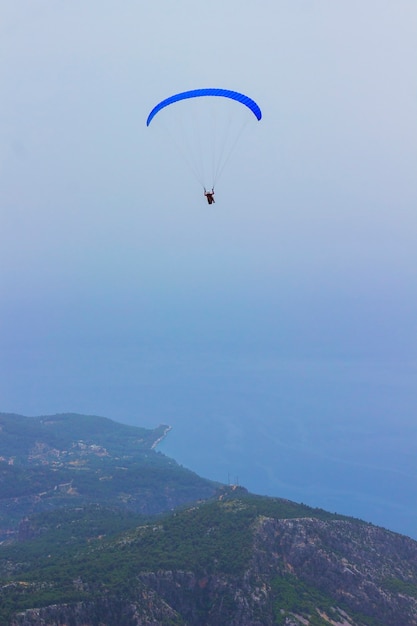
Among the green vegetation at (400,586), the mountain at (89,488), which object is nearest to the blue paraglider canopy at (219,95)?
the green vegetation at (400,586)

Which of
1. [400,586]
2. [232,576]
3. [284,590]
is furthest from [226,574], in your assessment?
[400,586]

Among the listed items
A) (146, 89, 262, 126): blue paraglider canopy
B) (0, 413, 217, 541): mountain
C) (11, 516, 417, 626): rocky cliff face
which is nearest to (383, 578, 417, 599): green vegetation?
(11, 516, 417, 626): rocky cliff face

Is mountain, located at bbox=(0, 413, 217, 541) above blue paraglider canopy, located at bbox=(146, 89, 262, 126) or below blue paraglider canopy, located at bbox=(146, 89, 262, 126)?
below

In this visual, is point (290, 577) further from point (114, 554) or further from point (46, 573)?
point (46, 573)

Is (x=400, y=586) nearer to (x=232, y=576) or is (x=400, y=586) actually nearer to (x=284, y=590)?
(x=284, y=590)

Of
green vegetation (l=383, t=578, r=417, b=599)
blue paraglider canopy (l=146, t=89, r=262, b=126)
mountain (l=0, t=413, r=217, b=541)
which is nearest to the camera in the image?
blue paraglider canopy (l=146, t=89, r=262, b=126)

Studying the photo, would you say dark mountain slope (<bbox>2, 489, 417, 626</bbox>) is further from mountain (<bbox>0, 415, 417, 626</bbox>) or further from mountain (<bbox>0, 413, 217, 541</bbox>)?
mountain (<bbox>0, 413, 217, 541</bbox>)

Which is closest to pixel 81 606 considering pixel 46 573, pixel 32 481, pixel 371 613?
pixel 46 573
